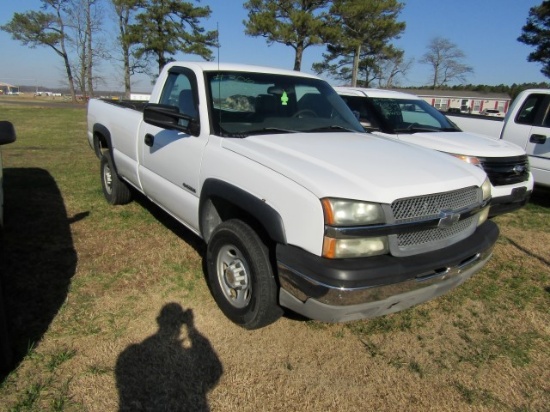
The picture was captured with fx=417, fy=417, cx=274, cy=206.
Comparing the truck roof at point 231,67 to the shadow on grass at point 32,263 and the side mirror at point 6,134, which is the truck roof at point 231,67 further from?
the shadow on grass at point 32,263

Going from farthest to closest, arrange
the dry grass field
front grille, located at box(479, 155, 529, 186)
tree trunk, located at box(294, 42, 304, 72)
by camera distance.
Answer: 1. tree trunk, located at box(294, 42, 304, 72)
2. front grille, located at box(479, 155, 529, 186)
3. the dry grass field

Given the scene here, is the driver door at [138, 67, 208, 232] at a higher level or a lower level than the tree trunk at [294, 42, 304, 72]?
lower

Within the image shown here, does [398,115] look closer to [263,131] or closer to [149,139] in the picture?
[263,131]

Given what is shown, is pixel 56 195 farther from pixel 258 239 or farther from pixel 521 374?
pixel 521 374

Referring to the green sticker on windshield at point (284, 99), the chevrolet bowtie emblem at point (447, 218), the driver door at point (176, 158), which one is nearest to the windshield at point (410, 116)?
the green sticker on windshield at point (284, 99)

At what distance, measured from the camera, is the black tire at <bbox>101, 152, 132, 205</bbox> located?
214 inches

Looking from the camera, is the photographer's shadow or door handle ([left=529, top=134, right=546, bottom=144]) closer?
the photographer's shadow

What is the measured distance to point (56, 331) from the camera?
113 inches

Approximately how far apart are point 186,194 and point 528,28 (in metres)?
28.1

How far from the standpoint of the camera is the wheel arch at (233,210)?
2500 mm

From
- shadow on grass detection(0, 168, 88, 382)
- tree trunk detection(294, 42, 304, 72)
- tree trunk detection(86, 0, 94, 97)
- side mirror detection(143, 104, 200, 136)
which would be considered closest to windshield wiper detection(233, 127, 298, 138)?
side mirror detection(143, 104, 200, 136)

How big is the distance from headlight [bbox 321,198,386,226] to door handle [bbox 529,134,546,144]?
18.7 ft

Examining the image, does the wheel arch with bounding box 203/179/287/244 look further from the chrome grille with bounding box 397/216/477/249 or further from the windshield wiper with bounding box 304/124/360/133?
the windshield wiper with bounding box 304/124/360/133

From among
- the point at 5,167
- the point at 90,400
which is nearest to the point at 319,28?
the point at 5,167
